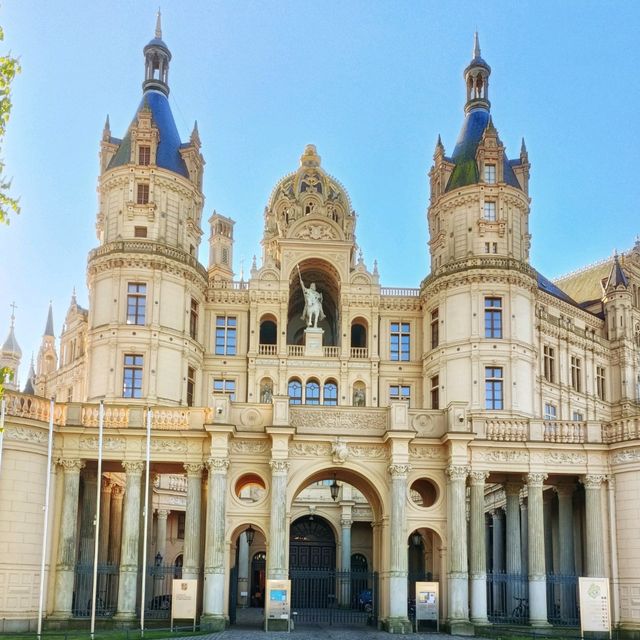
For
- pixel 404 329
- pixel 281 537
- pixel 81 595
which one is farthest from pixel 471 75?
pixel 81 595

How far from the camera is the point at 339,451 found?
1582 inches

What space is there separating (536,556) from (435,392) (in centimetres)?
2062

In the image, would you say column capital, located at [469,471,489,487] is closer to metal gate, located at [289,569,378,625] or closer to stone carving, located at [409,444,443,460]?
stone carving, located at [409,444,443,460]

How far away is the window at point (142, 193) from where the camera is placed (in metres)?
57.8

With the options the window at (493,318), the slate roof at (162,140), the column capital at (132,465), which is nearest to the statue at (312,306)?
the slate roof at (162,140)

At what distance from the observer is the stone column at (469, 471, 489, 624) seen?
129 feet

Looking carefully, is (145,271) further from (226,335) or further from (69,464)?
(69,464)

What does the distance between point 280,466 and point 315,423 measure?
2.53 m

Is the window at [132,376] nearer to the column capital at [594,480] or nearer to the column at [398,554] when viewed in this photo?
the column at [398,554]

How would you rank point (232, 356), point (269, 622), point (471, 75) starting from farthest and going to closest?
1. point (471, 75)
2. point (232, 356)
3. point (269, 622)

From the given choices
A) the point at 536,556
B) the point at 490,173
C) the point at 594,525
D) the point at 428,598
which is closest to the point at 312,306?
the point at 490,173

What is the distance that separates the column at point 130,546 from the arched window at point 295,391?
22.4m

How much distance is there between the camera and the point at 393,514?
3950cm

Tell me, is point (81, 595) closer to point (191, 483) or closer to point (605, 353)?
point (191, 483)
